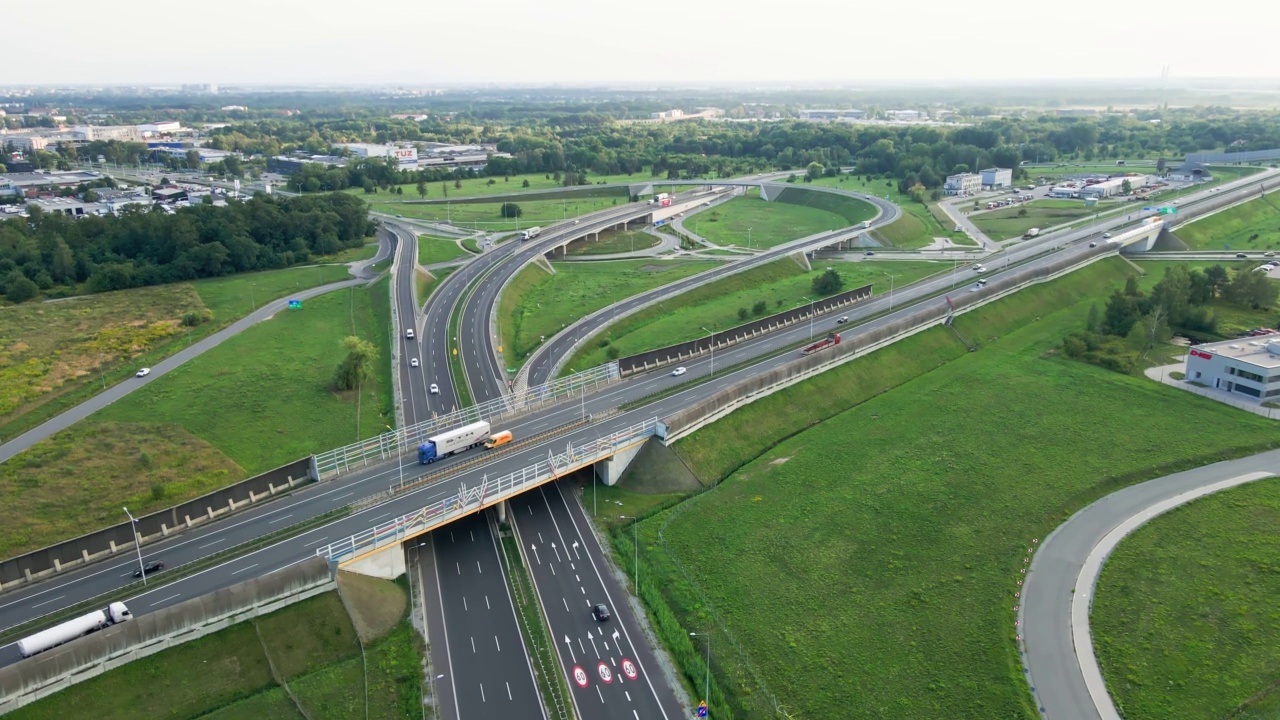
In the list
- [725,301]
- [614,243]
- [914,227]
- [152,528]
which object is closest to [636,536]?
[152,528]

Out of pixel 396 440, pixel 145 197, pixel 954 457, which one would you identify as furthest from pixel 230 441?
pixel 145 197

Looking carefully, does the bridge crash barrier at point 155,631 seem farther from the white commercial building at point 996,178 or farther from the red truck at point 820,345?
the white commercial building at point 996,178

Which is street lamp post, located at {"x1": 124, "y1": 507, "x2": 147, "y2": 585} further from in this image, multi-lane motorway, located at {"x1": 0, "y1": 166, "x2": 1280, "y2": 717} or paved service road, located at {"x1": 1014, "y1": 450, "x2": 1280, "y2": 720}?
paved service road, located at {"x1": 1014, "y1": 450, "x2": 1280, "y2": 720}

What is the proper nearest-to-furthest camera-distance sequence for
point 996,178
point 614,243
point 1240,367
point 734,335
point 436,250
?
point 1240,367 → point 734,335 → point 436,250 → point 614,243 → point 996,178

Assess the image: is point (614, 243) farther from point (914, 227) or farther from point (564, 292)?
point (914, 227)

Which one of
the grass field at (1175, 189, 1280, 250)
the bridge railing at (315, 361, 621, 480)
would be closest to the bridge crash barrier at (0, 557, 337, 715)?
the bridge railing at (315, 361, 621, 480)

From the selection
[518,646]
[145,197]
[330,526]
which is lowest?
[518,646]

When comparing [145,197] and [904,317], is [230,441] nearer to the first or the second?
[904,317]
